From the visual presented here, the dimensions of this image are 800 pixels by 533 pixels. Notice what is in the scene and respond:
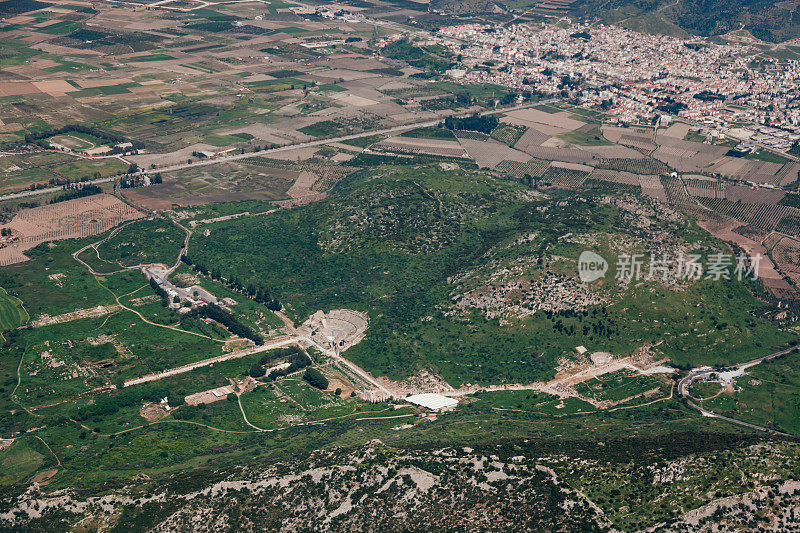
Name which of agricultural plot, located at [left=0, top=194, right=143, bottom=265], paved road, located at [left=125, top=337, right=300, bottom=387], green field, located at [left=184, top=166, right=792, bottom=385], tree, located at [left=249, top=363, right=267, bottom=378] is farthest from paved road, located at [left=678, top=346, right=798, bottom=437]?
agricultural plot, located at [left=0, top=194, right=143, bottom=265]

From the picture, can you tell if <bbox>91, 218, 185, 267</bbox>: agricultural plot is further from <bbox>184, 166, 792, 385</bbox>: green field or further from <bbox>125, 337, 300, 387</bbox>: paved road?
<bbox>125, 337, 300, 387</bbox>: paved road

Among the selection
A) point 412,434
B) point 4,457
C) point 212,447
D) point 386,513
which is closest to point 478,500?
point 386,513

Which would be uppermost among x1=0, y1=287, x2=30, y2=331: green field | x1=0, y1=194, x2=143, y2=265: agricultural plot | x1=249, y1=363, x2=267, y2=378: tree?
x1=0, y1=194, x2=143, y2=265: agricultural plot

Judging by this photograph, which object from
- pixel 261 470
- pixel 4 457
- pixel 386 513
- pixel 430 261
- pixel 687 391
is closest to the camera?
pixel 386 513

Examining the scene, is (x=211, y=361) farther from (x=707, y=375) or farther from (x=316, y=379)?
(x=707, y=375)

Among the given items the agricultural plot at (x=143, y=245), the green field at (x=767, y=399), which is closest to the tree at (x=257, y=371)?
the agricultural plot at (x=143, y=245)

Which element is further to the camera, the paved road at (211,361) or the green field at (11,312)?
the green field at (11,312)

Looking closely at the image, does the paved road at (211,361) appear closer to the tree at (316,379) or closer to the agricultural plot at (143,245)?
the tree at (316,379)

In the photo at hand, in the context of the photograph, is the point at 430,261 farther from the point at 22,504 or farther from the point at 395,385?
the point at 22,504
